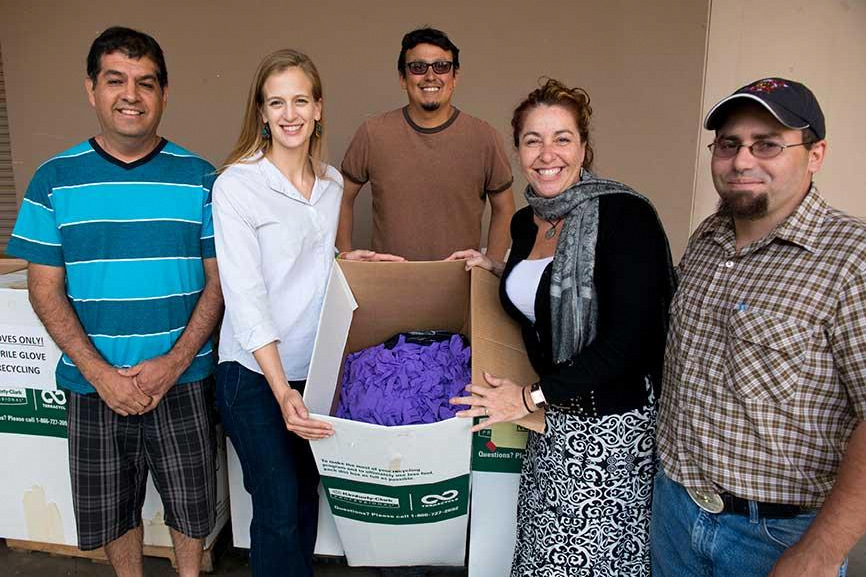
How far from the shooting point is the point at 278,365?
4.66 ft

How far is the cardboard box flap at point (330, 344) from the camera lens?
4.48 ft

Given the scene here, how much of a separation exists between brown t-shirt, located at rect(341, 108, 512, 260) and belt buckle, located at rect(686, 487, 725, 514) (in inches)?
56.3

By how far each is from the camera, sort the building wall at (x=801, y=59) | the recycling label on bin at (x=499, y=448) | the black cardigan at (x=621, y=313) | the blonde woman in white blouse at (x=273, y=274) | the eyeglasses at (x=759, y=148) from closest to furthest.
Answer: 1. the eyeglasses at (x=759, y=148)
2. the black cardigan at (x=621, y=313)
3. the blonde woman in white blouse at (x=273, y=274)
4. the recycling label on bin at (x=499, y=448)
5. the building wall at (x=801, y=59)

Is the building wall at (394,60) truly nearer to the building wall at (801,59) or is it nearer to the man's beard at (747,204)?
the building wall at (801,59)

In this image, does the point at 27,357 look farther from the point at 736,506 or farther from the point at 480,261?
the point at 736,506

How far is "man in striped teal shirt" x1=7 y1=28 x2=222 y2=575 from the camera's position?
4.99ft

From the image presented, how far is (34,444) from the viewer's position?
2.00 m

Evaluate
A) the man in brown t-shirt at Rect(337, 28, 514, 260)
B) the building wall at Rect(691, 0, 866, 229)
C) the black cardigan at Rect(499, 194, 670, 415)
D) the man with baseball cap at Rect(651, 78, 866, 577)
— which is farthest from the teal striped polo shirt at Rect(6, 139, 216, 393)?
the building wall at Rect(691, 0, 866, 229)

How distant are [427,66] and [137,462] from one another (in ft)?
5.34

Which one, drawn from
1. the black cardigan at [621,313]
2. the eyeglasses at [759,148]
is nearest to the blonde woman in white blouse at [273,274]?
the black cardigan at [621,313]

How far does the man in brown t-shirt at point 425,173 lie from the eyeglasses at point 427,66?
0.06 metres

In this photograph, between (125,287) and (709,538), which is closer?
(709,538)

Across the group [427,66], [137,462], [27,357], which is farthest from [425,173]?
[27,357]

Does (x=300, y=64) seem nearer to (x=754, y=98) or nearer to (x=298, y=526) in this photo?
(x=754, y=98)
